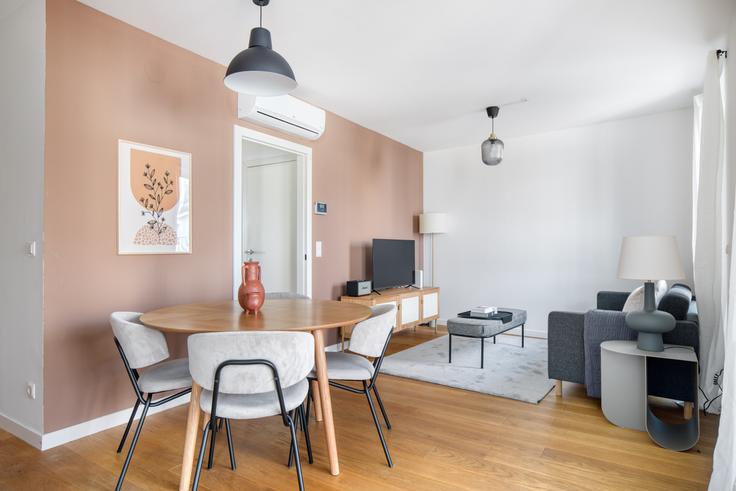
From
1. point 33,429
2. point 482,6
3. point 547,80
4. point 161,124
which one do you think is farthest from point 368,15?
point 33,429

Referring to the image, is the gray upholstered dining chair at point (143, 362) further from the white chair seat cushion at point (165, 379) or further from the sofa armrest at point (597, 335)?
the sofa armrest at point (597, 335)

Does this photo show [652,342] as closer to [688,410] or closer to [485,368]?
[688,410]

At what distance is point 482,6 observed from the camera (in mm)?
2711

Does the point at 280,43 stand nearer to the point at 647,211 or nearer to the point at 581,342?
the point at 581,342

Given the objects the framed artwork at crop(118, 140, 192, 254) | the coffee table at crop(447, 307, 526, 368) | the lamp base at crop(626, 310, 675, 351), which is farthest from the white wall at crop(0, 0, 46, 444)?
the lamp base at crop(626, 310, 675, 351)

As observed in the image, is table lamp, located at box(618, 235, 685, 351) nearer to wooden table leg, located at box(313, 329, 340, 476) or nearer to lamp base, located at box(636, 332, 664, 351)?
lamp base, located at box(636, 332, 664, 351)

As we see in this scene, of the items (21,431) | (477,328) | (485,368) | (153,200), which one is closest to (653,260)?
(477,328)

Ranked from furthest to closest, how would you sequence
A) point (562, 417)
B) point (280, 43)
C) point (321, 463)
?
point (280, 43) < point (562, 417) < point (321, 463)

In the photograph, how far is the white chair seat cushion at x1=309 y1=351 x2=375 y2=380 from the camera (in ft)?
7.69

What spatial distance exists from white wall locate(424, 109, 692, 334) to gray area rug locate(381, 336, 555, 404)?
36.6 inches

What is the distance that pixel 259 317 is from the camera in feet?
7.52

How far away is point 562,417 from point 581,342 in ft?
1.94

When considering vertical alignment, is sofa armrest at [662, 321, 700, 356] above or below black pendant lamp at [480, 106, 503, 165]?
below

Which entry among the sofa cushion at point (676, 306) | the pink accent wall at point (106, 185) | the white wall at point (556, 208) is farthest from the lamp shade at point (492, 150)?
the pink accent wall at point (106, 185)
